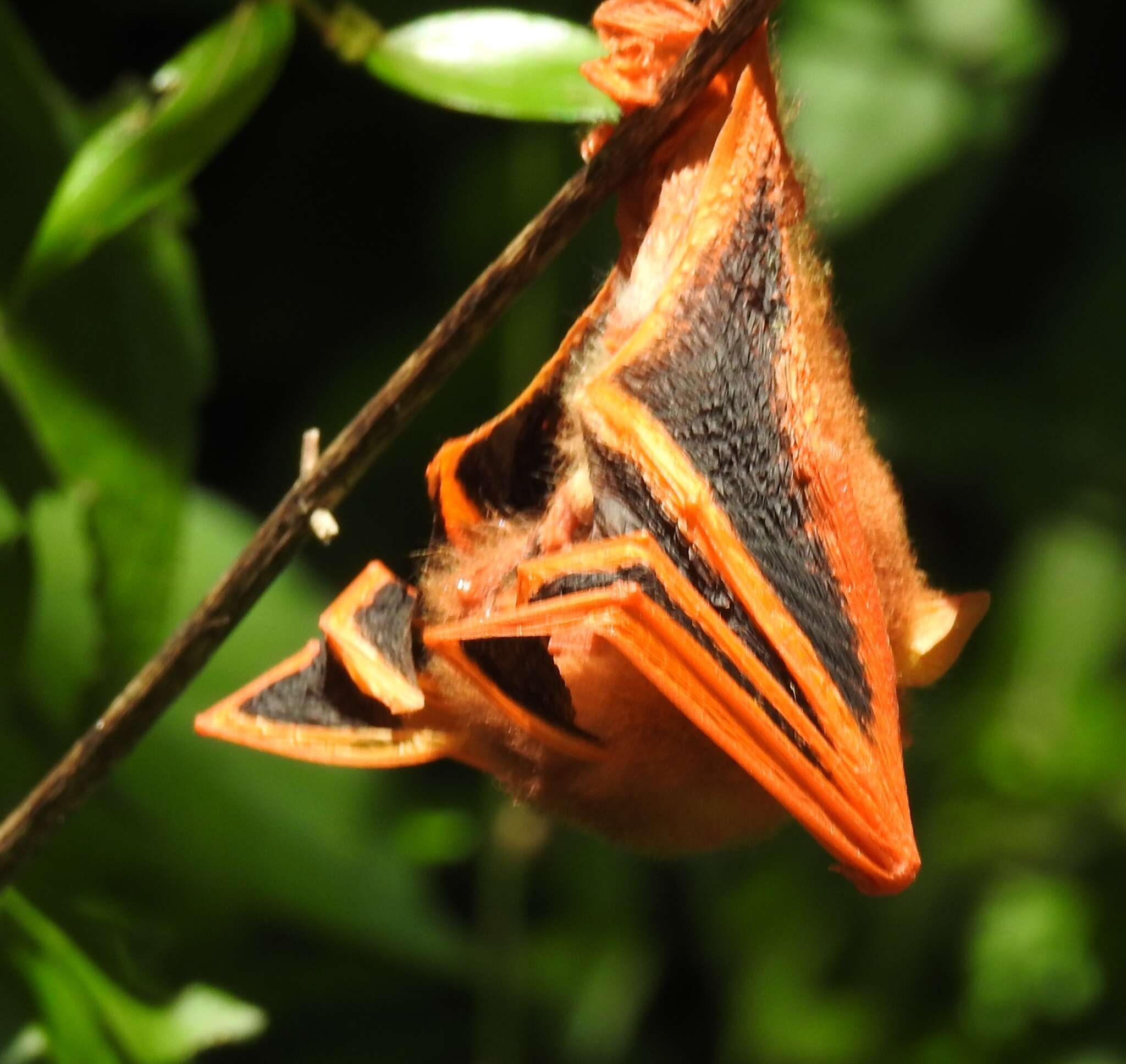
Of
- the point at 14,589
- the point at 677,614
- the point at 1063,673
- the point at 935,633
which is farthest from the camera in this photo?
the point at 1063,673

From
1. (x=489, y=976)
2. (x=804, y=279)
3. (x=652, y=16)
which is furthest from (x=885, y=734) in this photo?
(x=489, y=976)

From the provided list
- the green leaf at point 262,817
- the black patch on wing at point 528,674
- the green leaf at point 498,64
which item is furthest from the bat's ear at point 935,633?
the green leaf at point 262,817

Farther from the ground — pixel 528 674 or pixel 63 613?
pixel 63 613

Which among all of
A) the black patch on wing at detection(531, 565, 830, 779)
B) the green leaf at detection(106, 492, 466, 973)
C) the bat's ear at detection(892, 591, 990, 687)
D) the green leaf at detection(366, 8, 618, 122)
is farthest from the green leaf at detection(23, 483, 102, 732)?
the bat's ear at detection(892, 591, 990, 687)

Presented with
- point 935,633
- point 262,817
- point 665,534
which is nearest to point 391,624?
point 665,534

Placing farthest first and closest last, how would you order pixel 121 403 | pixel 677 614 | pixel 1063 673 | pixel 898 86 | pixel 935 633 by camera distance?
1. pixel 1063 673
2. pixel 898 86
3. pixel 121 403
4. pixel 935 633
5. pixel 677 614

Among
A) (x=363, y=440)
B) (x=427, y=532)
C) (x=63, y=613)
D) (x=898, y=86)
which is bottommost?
Result: (x=427, y=532)

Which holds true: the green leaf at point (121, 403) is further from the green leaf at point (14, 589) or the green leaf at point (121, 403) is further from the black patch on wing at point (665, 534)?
the black patch on wing at point (665, 534)

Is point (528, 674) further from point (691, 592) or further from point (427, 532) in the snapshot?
point (427, 532)
